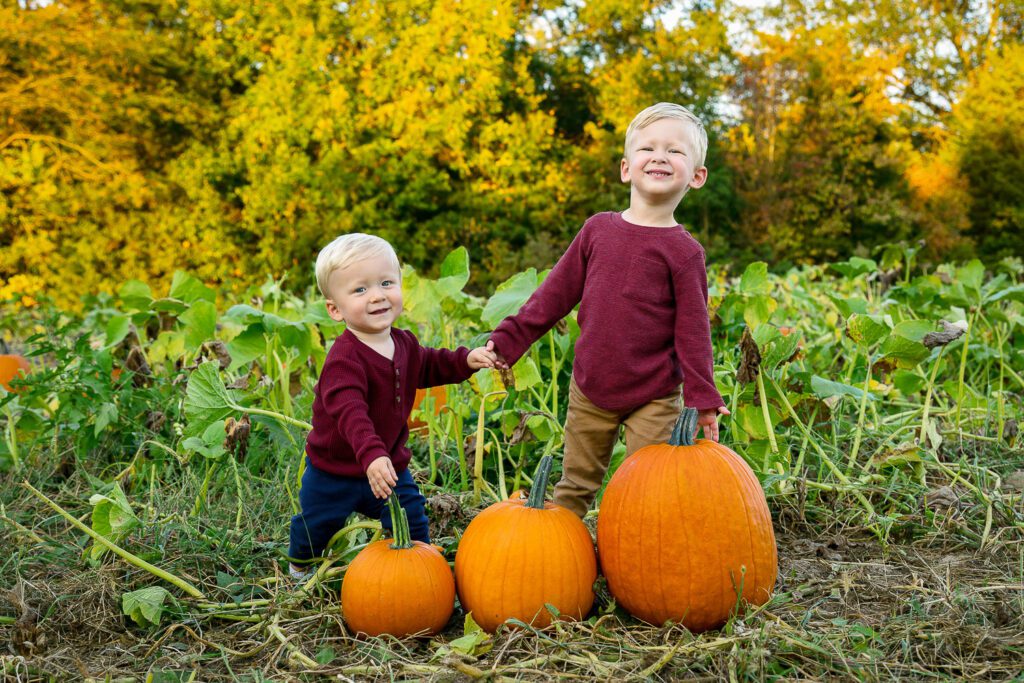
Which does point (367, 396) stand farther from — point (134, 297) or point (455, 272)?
point (134, 297)

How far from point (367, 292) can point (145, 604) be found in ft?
2.78

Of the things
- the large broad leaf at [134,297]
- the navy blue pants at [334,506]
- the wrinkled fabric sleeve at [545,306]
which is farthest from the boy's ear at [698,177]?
the large broad leaf at [134,297]

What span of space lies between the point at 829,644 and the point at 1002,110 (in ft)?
43.0

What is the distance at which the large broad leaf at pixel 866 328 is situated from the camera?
2.63 metres

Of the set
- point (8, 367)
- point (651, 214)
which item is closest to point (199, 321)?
point (8, 367)

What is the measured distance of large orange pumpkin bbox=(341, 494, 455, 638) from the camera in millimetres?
1827

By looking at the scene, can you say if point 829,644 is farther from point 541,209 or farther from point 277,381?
point 541,209

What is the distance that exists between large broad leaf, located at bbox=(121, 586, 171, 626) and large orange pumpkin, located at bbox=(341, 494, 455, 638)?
0.41 meters

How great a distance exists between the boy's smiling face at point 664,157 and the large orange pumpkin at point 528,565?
2.15 feet

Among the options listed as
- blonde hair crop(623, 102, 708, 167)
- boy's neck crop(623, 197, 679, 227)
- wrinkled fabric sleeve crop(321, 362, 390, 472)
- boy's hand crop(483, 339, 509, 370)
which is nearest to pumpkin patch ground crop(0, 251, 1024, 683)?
boy's hand crop(483, 339, 509, 370)

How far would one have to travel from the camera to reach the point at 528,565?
5.90ft

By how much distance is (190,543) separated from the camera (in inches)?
90.4

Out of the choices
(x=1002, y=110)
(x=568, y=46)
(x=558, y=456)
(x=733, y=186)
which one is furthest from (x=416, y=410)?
(x=1002, y=110)

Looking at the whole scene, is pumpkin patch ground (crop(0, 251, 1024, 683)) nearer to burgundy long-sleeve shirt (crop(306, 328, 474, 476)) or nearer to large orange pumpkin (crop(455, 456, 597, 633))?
large orange pumpkin (crop(455, 456, 597, 633))
